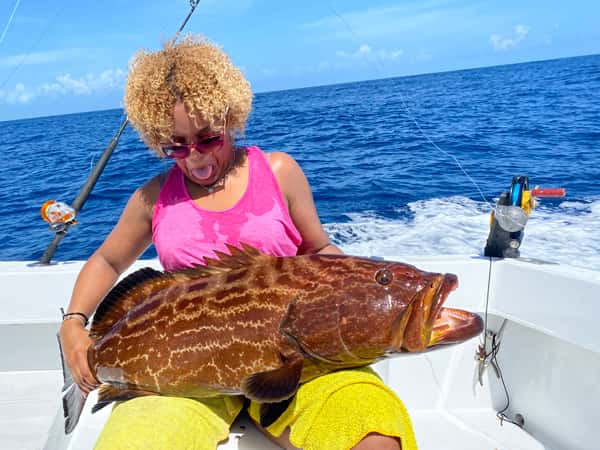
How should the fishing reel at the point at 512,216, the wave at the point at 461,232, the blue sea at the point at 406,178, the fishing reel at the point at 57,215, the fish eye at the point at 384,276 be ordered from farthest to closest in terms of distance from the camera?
the blue sea at the point at 406,178 → the wave at the point at 461,232 → the fishing reel at the point at 57,215 → the fishing reel at the point at 512,216 → the fish eye at the point at 384,276

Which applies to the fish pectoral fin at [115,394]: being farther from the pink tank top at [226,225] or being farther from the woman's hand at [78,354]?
the pink tank top at [226,225]

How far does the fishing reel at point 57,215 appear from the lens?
3.76m

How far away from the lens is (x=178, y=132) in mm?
2330

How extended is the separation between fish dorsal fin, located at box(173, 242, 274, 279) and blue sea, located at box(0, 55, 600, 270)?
1983 mm

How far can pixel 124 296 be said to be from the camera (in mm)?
2256

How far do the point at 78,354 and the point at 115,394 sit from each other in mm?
253

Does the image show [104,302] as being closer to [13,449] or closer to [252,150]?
[252,150]

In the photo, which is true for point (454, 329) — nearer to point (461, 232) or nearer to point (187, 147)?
point (187, 147)

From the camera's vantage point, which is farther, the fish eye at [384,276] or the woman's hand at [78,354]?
the woman's hand at [78,354]

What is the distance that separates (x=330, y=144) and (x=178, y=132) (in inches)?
607

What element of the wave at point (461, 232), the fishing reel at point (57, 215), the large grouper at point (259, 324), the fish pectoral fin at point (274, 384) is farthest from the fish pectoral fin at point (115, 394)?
the wave at point (461, 232)

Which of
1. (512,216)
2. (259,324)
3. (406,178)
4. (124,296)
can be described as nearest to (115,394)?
(124,296)

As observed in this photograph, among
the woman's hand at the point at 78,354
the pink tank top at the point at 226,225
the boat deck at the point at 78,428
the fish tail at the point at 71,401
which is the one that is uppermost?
the pink tank top at the point at 226,225

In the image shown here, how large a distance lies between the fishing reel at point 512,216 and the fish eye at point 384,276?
1.92 metres
